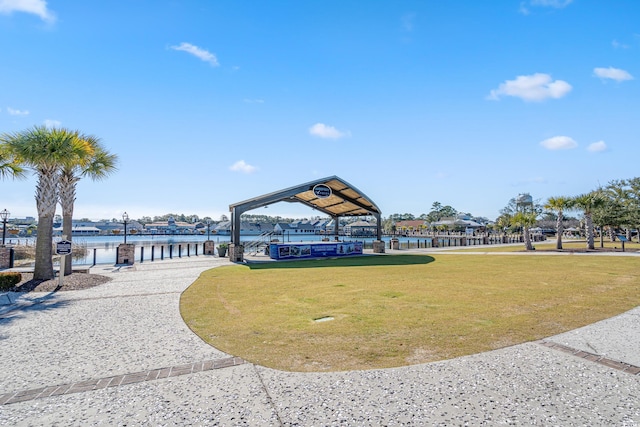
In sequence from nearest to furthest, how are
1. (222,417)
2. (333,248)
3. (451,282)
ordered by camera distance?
(222,417) → (451,282) → (333,248)

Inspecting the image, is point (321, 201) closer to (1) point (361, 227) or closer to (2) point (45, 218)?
(2) point (45, 218)

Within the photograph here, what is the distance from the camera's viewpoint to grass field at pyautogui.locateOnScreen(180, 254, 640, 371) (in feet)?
18.4

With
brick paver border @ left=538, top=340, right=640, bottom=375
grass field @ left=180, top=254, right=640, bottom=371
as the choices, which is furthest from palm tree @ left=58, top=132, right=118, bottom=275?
brick paver border @ left=538, top=340, right=640, bottom=375

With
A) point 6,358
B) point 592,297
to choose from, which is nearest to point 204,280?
point 6,358

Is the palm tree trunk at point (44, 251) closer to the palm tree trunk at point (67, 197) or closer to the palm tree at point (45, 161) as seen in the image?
the palm tree at point (45, 161)

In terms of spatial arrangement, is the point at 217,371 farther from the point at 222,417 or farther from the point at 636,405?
the point at 636,405

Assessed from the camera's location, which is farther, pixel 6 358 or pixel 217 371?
pixel 6 358

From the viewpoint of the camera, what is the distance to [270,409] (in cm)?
380

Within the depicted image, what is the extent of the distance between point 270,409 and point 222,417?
1.73 feet

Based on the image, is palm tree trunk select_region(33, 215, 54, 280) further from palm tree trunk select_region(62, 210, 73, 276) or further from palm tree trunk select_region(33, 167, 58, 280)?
palm tree trunk select_region(62, 210, 73, 276)

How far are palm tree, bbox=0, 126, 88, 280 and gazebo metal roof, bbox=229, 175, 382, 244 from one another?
376 inches

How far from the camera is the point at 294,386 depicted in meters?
4.34

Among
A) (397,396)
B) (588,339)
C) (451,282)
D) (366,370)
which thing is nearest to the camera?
(397,396)

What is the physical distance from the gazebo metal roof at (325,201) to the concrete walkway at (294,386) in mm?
15323
